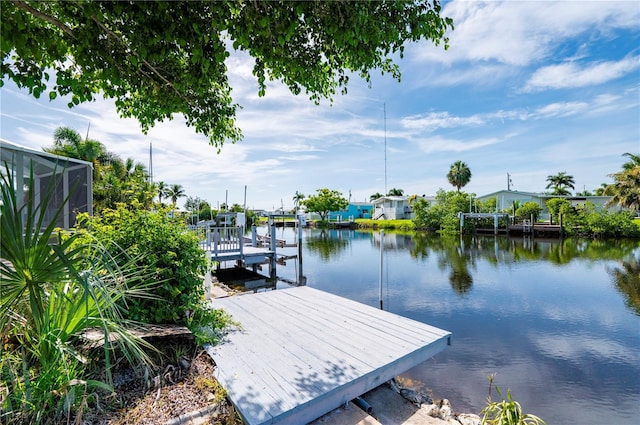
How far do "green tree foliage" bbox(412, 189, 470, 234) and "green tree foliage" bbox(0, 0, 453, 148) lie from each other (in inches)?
1208

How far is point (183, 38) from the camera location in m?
2.70

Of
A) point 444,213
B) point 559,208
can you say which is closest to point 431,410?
point 559,208

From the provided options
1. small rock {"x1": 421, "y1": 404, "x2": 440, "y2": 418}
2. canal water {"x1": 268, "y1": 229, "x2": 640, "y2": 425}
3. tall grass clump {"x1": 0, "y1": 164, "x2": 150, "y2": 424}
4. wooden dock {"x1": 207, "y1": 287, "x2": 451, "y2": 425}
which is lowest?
canal water {"x1": 268, "y1": 229, "x2": 640, "y2": 425}

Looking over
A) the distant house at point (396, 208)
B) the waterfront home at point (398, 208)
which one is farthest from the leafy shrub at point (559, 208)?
the distant house at point (396, 208)

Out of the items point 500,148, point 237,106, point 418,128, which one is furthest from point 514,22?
point 500,148

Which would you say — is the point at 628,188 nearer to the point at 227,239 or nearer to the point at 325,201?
the point at 325,201

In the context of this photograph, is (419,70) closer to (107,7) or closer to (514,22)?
(514,22)

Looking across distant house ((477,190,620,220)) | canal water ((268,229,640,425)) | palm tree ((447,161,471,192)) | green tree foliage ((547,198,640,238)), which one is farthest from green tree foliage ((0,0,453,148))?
palm tree ((447,161,471,192))

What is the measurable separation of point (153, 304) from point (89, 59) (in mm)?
2488

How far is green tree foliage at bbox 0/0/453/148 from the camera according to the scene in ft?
8.13

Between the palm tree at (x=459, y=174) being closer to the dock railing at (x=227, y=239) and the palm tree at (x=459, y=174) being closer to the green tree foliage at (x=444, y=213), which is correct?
the green tree foliage at (x=444, y=213)

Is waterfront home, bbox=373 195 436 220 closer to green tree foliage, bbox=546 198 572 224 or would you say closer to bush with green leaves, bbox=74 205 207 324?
green tree foliage, bbox=546 198 572 224

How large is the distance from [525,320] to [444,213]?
87.9ft

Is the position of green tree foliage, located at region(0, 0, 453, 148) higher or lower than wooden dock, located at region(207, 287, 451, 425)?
higher
